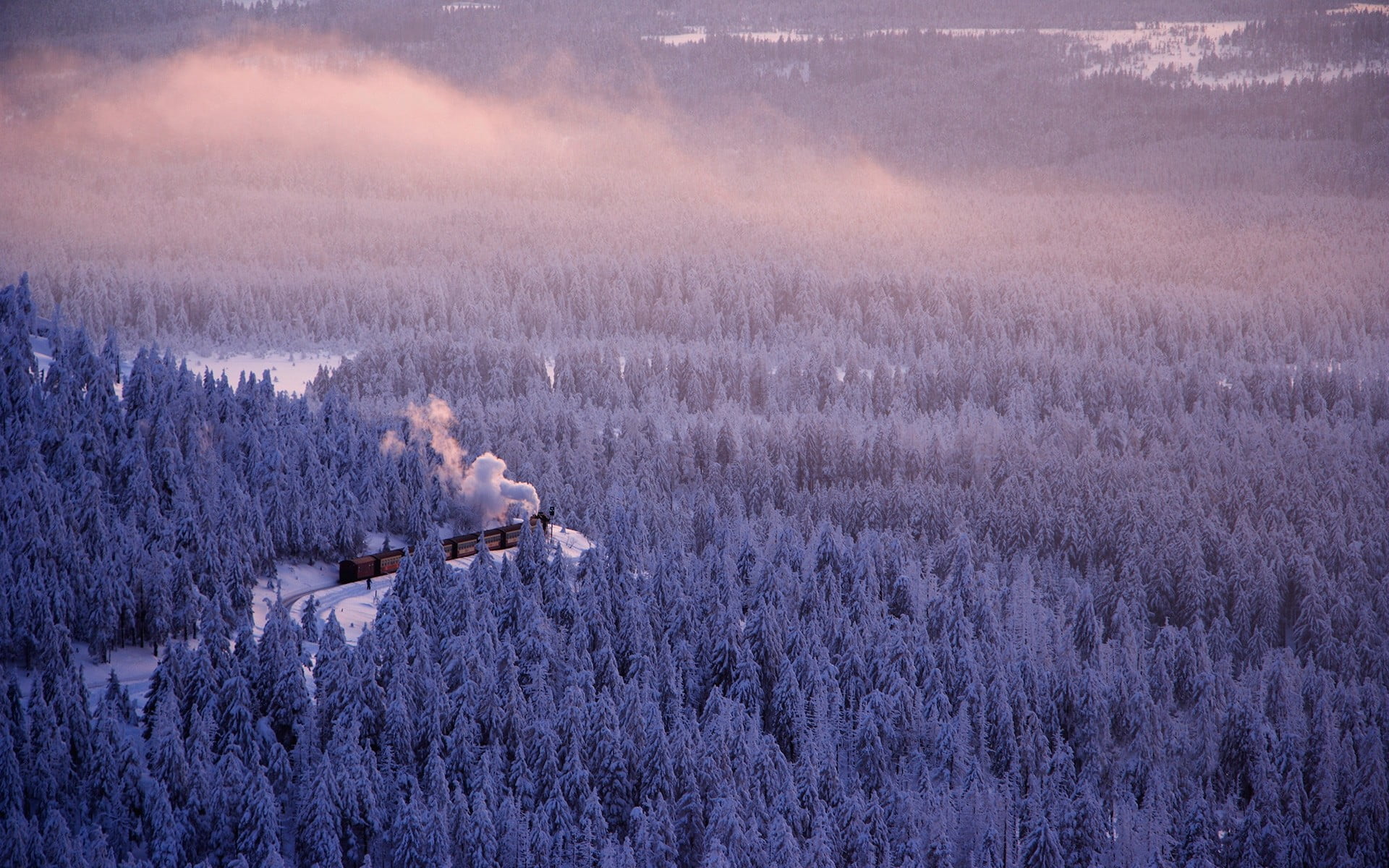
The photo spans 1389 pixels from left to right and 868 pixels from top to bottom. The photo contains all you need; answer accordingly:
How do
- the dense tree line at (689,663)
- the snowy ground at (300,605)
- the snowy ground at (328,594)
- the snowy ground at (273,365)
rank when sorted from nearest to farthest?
the dense tree line at (689,663), the snowy ground at (300,605), the snowy ground at (328,594), the snowy ground at (273,365)

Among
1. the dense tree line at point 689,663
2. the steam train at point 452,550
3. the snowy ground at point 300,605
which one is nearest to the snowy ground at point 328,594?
the snowy ground at point 300,605

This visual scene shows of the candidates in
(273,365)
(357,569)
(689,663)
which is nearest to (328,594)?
(357,569)

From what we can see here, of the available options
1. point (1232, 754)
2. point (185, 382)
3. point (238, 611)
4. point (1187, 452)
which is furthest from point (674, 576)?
point (1187, 452)

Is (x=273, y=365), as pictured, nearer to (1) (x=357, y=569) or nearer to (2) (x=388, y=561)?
(2) (x=388, y=561)

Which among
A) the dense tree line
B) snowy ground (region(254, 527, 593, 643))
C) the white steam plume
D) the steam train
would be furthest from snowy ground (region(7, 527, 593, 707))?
the white steam plume

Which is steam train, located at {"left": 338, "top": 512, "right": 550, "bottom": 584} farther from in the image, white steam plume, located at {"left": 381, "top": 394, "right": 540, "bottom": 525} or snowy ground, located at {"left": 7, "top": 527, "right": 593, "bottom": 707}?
white steam plume, located at {"left": 381, "top": 394, "right": 540, "bottom": 525}

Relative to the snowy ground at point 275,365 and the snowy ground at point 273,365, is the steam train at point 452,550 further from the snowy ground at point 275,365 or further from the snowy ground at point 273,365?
the snowy ground at point 275,365
